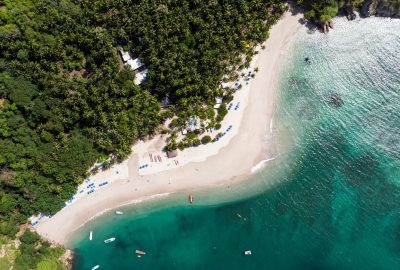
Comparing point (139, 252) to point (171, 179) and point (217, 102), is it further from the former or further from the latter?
point (217, 102)

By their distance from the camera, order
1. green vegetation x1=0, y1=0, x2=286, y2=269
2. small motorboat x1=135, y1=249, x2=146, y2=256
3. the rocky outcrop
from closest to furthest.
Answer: green vegetation x1=0, y1=0, x2=286, y2=269
small motorboat x1=135, y1=249, x2=146, y2=256
the rocky outcrop

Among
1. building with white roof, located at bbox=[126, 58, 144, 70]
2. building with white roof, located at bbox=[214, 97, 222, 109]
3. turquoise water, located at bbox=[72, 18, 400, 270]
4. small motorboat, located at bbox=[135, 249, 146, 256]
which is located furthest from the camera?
building with white roof, located at bbox=[214, 97, 222, 109]

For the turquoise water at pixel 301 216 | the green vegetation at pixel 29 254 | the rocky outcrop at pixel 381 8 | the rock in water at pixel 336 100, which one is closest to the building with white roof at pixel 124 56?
the turquoise water at pixel 301 216

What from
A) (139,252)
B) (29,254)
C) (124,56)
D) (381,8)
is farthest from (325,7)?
(29,254)

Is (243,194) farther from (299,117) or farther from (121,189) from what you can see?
(121,189)

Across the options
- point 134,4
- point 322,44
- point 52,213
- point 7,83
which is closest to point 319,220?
point 322,44

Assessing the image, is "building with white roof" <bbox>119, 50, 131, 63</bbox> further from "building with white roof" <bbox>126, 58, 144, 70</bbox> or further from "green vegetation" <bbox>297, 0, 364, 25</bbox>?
"green vegetation" <bbox>297, 0, 364, 25</bbox>

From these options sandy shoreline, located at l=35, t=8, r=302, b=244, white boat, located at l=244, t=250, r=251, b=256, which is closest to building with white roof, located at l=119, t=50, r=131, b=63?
sandy shoreline, located at l=35, t=8, r=302, b=244
